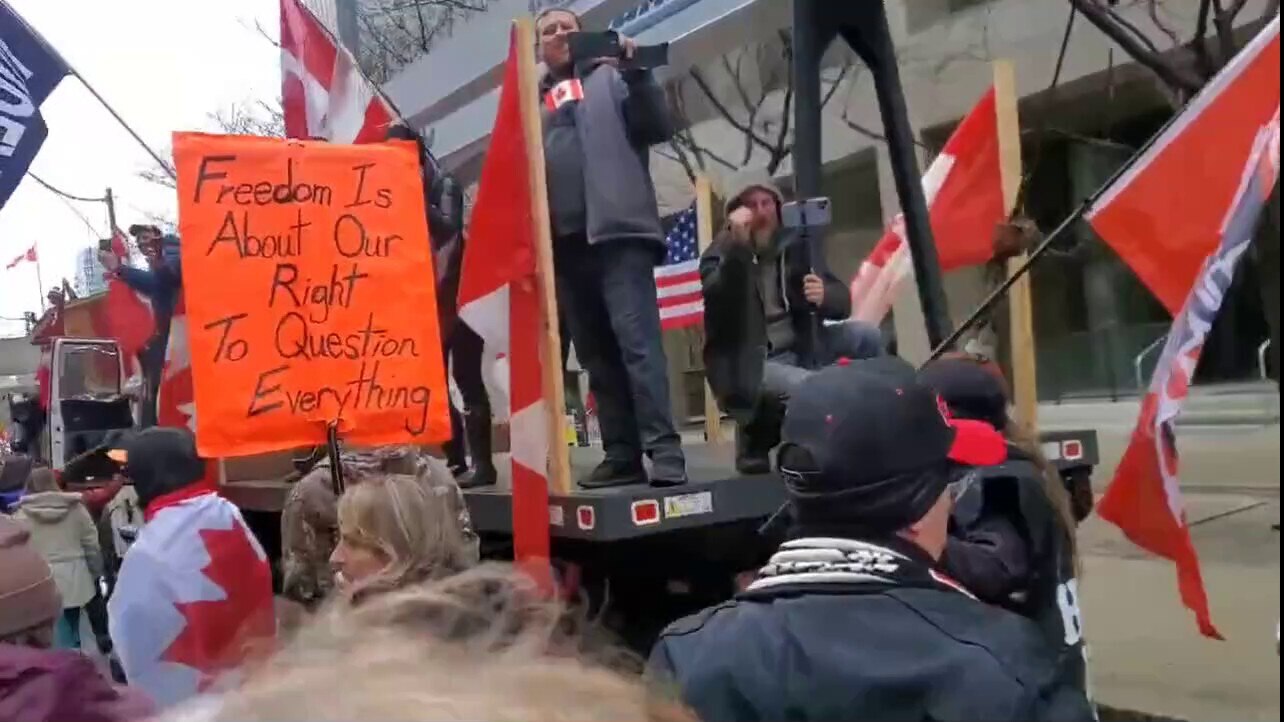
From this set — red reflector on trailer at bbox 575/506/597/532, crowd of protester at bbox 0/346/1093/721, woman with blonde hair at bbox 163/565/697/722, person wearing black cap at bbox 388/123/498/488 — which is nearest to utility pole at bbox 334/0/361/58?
person wearing black cap at bbox 388/123/498/488

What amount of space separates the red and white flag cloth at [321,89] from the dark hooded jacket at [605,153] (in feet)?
5.39

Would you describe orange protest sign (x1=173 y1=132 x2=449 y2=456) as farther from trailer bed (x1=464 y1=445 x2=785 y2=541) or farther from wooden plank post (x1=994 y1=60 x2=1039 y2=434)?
wooden plank post (x1=994 y1=60 x2=1039 y2=434)

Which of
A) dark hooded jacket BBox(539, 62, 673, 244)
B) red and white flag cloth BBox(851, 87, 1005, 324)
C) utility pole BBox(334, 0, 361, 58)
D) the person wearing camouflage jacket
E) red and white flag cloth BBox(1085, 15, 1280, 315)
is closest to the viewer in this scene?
red and white flag cloth BBox(1085, 15, 1280, 315)

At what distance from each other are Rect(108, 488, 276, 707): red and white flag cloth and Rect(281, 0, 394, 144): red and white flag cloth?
2.75 metres

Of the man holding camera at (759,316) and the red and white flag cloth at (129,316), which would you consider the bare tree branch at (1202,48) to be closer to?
the man holding camera at (759,316)

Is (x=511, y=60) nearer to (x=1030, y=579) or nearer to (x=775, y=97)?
(x=1030, y=579)

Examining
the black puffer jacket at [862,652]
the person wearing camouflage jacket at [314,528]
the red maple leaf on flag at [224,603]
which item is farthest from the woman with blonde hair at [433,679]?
the person wearing camouflage jacket at [314,528]

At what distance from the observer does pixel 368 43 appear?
28.2 m

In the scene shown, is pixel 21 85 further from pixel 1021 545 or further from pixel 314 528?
pixel 1021 545

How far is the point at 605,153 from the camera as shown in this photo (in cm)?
510

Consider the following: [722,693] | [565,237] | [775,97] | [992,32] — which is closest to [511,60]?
[565,237]

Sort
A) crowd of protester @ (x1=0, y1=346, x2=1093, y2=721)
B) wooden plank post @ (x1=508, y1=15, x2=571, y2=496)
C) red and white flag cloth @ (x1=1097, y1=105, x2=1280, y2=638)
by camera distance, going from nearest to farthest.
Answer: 1. crowd of protester @ (x1=0, y1=346, x2=1093, y2=721)
2. red and white flag cloth @ (x1=1097, y1=105, x2=1280, y2=638)
3. wooden plank post @ (x1=508, y1=15, x2=571, y2=496)

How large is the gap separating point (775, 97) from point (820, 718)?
1854 centimetres

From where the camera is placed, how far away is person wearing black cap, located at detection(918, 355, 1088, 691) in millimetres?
2875
